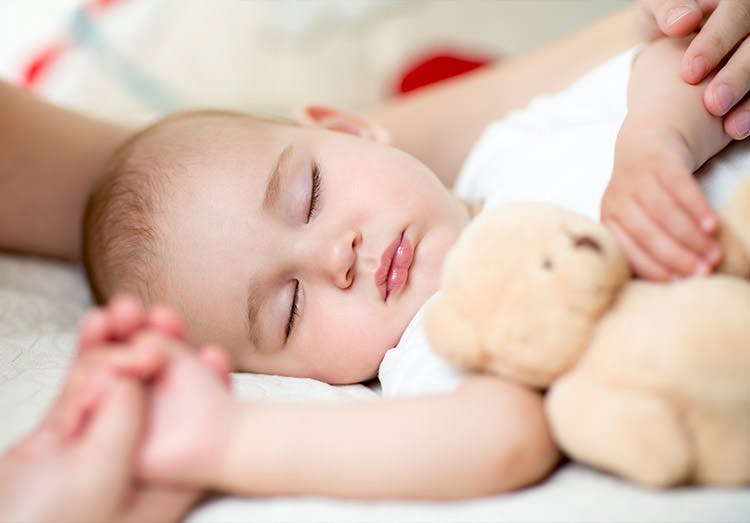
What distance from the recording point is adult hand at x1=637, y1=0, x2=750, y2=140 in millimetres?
967

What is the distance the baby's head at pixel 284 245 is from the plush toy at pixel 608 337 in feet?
0.90

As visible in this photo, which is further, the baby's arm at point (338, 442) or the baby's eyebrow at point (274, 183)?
the baby's eyebrow at point (274, 183)

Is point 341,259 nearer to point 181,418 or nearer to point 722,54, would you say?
point 181,418

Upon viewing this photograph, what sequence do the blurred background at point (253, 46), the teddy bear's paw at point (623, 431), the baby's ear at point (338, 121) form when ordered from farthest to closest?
1. the blurred background at point (253, 46)
2. the baby's ear at point (338, 121)
3. the teddy bear's paw at point (623, 431)

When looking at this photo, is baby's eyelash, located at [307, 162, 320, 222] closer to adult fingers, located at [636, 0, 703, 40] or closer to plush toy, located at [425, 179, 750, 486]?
plush toy, located at [425, 179, 750, 486]

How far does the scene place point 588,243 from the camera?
710mm

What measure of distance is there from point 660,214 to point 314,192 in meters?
0.49

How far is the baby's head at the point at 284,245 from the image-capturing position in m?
1.05

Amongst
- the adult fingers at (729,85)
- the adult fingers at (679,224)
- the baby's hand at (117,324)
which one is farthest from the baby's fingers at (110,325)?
the adult fingers at (729,85)

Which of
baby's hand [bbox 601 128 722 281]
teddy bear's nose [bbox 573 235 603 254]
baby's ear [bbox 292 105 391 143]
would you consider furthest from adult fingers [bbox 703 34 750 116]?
baby's ear [bbox 292 105 391 143]

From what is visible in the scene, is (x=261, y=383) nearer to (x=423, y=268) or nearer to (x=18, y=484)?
(x=423, y=268)

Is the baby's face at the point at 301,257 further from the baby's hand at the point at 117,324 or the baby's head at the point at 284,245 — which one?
the baby's hand at the point at 117,324

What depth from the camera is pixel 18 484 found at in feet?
2.15

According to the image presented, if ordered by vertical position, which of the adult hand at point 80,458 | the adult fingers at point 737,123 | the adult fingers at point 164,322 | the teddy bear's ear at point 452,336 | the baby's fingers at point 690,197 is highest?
the adult fingers at point 737,123
